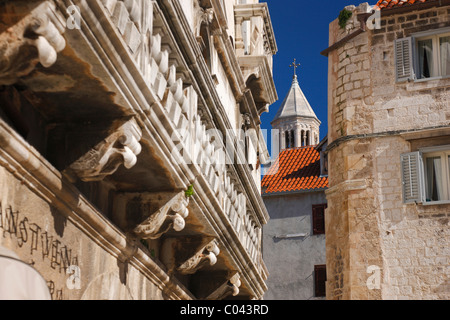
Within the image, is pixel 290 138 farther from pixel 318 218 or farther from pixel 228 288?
pixel 228 288

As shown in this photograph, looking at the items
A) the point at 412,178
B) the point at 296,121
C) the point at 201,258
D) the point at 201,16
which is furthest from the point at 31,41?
the point at 296,121

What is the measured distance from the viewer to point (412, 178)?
1797cm

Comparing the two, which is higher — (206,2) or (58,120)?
(206,2)

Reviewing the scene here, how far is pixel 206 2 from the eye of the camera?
524 inches

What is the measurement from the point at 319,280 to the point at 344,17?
19177 millimetres

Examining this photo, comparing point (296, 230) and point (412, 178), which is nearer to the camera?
point (412, 178)

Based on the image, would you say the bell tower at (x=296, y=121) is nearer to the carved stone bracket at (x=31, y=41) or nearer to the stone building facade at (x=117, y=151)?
the stone building facade at (x=117, y=151)

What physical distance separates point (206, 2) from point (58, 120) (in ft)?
18.3

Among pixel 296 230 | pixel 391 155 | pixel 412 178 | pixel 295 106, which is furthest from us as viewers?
pixel 295 106

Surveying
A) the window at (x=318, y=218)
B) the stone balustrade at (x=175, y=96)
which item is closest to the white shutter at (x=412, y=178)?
the stone balustrade at (x=175, y=96)

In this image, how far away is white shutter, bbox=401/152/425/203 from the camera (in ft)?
58.6

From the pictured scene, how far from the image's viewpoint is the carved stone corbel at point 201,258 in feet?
39.9
